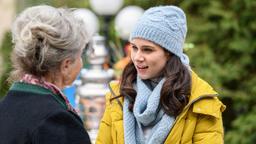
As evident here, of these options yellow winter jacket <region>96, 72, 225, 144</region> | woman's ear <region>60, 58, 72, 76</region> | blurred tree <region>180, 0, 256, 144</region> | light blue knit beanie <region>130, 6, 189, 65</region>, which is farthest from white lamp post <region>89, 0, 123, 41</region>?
woman's ear <region>60, 58, 72, 76</region>

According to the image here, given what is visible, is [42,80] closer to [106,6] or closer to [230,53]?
[106,6]

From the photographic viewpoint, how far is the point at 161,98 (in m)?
3.04

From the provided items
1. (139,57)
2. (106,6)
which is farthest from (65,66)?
→ (106,6)

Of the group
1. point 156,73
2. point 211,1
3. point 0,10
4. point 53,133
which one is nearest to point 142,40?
point 156,73

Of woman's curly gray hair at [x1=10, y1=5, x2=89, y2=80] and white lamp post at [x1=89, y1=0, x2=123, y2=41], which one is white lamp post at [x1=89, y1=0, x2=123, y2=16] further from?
woman's curly gray hair at [x1=10, y1=5, x2=89, y2=80]

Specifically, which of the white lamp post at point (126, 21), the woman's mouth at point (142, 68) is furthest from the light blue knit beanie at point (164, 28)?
the white lamp post at point (126, 21)

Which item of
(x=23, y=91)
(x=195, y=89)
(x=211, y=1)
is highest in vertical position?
(x=23, y=91)

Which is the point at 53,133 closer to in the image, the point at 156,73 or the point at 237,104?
the point at 156,73

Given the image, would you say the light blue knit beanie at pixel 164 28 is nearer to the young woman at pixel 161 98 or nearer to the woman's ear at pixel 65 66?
the young woman at pixel 161 98

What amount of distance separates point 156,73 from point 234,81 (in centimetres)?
449

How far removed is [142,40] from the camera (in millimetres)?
3053

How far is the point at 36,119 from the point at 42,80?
0.50 ft

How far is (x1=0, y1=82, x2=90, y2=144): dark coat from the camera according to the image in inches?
87.0

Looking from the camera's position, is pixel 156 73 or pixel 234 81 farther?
pixel 234 81
